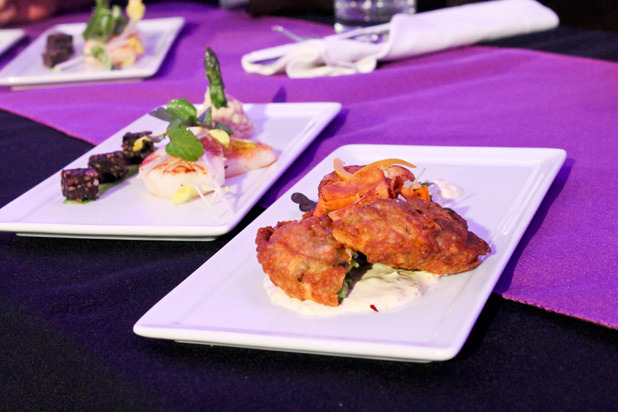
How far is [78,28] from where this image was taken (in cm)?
348

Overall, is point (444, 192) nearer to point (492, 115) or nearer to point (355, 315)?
point (355, 315)

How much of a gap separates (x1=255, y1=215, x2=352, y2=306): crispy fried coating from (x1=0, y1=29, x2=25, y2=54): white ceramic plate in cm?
260

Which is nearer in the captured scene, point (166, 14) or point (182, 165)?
point (182, 165)

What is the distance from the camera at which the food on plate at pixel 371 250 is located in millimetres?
1030

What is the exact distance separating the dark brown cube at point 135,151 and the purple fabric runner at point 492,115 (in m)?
0.31

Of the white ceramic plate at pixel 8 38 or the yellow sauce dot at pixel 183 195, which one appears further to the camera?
the white ceramic plate at pixel 8 38

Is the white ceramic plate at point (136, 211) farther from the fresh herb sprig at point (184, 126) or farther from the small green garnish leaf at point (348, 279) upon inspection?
the small green garnish leaf at point (348, 279)

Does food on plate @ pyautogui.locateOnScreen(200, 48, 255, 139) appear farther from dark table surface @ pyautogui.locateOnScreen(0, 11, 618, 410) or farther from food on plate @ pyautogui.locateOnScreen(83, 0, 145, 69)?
food on plate @ pyautogui.locateOnScreen(83, 0, 145, 69)

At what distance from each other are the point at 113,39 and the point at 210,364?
2048 mm

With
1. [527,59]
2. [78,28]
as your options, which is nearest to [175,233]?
[527,59]

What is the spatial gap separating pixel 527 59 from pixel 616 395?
65.9 inches

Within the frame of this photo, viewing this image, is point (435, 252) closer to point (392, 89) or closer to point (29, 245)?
point (29, 245)

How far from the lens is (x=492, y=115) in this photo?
196 centimetres

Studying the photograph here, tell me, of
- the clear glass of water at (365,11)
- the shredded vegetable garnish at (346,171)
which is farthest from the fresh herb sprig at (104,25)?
the shredded vegetable garnish at (346,171)
